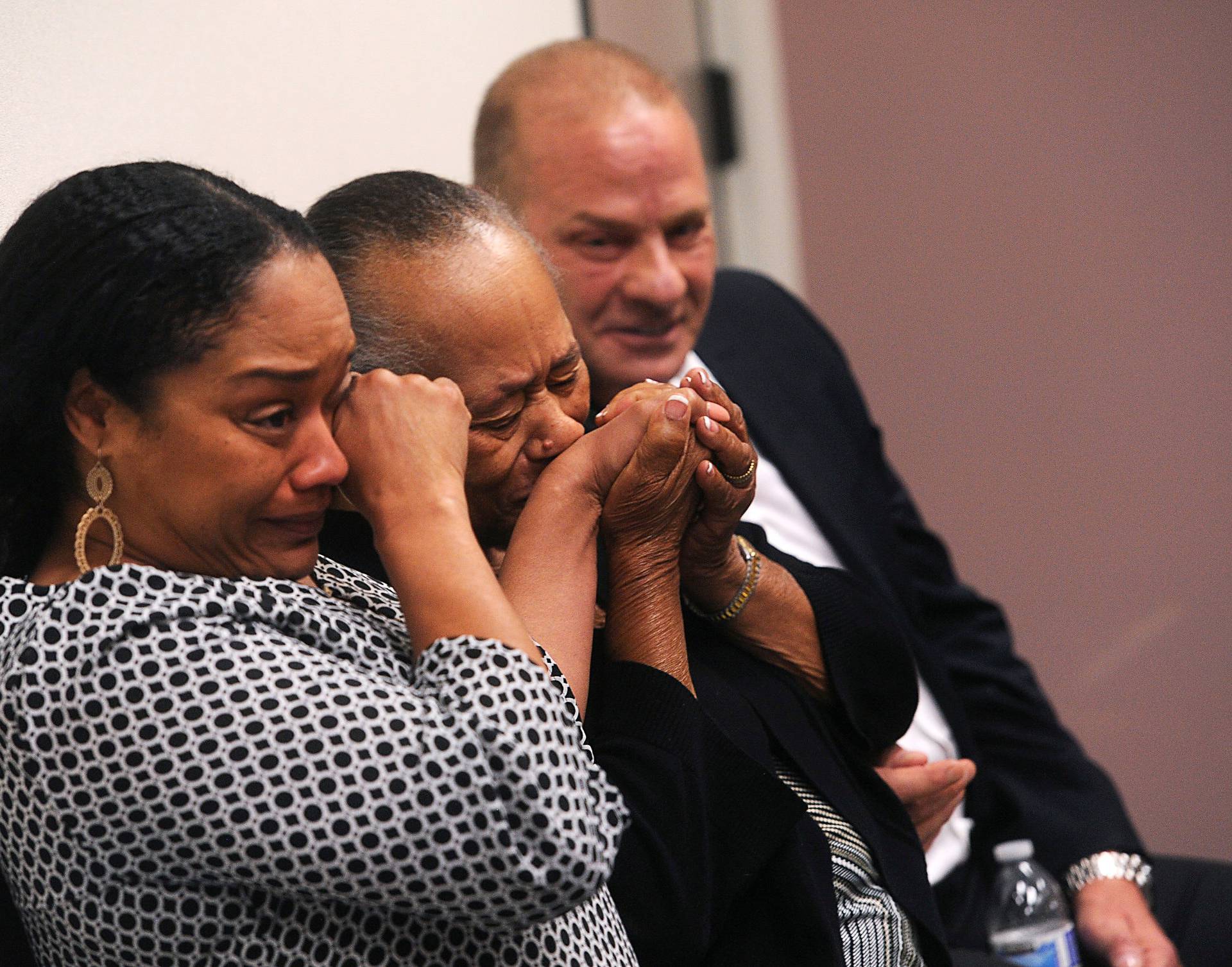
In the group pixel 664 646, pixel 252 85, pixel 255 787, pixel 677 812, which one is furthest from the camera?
pixel 252 85

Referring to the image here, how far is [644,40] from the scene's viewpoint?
3.06m

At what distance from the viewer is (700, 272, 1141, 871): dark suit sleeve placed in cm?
230

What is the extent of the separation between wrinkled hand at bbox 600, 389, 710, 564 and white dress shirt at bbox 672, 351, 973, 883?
2.47 ft

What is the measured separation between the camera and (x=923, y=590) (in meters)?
2.47

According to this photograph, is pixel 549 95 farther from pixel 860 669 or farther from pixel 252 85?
pixel 860 669

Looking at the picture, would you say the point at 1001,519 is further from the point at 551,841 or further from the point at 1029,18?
the point at 551,841

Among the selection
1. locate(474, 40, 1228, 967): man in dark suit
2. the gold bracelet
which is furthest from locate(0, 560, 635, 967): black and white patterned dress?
locate(474, 40, 1228, 967): man in dark suit

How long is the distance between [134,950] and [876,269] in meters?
2.68

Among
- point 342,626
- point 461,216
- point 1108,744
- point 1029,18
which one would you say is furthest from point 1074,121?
point 342,626

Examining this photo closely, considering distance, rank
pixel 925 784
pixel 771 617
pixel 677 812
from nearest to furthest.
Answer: pixel 677 812 → pixel 771 617 → pixel 925 784

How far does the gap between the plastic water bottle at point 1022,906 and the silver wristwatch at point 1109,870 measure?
0.04 meters

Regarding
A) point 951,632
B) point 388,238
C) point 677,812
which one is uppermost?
point 388,238

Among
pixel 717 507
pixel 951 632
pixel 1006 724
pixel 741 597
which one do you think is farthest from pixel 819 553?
pixel 717 507

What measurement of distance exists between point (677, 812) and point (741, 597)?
0.38 meters
